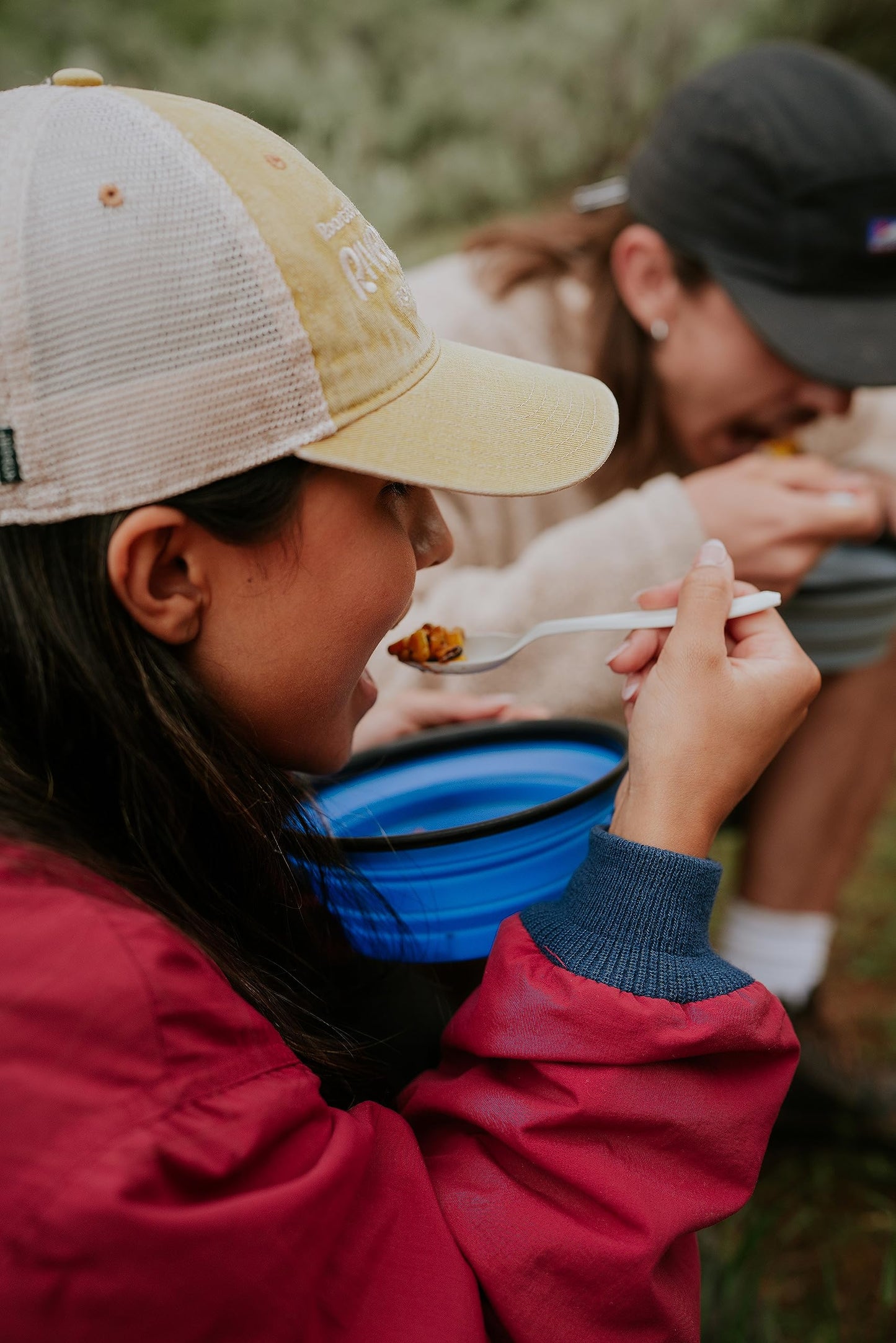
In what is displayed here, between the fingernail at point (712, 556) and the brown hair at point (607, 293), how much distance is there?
2.71ft

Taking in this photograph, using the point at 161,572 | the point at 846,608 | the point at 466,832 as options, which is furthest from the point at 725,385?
the point at 161,572

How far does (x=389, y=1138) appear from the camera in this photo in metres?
0.82

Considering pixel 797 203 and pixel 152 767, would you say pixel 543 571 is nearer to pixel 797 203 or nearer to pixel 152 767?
pixel 797 203

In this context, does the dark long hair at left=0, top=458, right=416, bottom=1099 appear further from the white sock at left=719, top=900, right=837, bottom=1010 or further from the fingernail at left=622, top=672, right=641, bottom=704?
the white sock at left=719, top=900, right=837, bottom=1010

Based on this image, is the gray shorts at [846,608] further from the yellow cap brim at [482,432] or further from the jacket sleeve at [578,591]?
the yellow cap brim at [482,432]

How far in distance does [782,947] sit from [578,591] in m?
0.84

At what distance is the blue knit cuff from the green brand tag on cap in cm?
55

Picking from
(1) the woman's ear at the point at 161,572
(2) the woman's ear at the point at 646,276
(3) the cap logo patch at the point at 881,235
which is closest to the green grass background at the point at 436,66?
(2) the woman's ear at the point at 646,276

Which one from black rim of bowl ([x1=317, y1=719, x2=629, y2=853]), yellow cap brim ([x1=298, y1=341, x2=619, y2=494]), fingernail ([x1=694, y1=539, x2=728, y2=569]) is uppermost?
yellow cap brim ([x1=298, y1=341, x2=619, y2=494])

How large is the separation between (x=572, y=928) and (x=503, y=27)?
20.2 feet

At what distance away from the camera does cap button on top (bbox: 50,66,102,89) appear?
0.81 meters

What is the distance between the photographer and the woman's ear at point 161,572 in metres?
0.75

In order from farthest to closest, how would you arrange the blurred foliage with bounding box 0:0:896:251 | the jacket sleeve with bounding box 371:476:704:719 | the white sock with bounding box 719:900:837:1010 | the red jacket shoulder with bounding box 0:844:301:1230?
the blurred foliage with bounding box 0:0:896:251
the white sock with bounding box 719:900:837:1010
the jacket sleeve with bounding box 371:476:704:719
the red jacket shoulder with bounding box 0:844:301:1230

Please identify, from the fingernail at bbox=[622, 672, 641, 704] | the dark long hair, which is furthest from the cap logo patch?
the dark long hair
